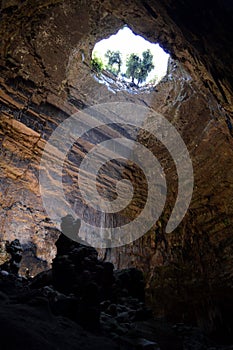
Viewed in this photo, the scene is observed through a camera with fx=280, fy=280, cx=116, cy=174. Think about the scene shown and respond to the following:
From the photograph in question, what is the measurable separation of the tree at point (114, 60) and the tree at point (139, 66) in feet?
1.64

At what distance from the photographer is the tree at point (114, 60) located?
15233 millimetres

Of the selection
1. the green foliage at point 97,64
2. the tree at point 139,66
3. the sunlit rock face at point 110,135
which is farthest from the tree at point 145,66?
the sunlit rock face at point 110,135

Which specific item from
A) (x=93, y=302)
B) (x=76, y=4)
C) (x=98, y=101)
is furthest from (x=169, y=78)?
(x=93, y=302)

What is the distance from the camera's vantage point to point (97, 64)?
12984 millimetres

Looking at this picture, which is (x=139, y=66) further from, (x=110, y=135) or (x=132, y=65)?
(x=110, y=135)

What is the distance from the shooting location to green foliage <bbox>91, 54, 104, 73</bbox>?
12.9 metres

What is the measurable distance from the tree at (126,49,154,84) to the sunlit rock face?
118 inches

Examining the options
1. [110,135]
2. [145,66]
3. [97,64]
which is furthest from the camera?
→ [145,66]

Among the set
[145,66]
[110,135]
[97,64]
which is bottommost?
[110,135]

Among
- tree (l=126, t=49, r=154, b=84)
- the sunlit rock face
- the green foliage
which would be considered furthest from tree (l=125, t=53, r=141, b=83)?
the sunlit rock face

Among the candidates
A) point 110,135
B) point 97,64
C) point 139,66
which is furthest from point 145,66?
point 110,135

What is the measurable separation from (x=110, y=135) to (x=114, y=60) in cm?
509

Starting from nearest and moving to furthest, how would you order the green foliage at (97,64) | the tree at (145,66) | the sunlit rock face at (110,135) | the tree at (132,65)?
the sunlit rock face at (110,135)
the green foliage at (97,64)
the tree at (145,66)
the tree at (132,65)

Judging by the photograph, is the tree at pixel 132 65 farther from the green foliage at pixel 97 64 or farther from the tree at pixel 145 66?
the green foliage at pixel 97 64
